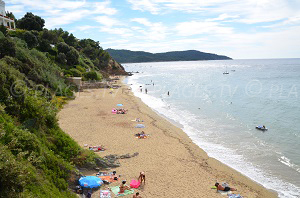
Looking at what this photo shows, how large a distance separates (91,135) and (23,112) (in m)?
9.51

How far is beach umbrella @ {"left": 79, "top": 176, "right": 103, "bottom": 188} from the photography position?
36.5ft

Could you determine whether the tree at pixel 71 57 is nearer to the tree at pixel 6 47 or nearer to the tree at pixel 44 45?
the tree at pixel 44 45

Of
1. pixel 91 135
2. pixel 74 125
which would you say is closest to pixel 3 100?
pixel 91 135

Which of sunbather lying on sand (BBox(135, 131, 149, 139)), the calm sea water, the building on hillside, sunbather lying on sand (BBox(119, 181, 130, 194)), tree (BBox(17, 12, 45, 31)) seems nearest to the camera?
sunbather lying on sand (BBox(119, 181, 130, 194))

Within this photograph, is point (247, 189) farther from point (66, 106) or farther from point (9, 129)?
point (66, 106)

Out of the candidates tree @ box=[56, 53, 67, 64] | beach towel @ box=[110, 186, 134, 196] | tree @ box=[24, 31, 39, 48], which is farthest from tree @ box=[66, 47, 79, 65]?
beach towel @ box=[110, 186, 134, 196]

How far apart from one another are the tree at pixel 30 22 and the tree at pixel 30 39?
12319 millimetres

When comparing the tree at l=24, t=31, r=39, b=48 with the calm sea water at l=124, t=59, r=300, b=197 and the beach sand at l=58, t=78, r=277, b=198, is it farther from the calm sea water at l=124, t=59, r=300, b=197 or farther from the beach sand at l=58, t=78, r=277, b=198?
the calm sea water at l=124, t=59, r=300, b=197

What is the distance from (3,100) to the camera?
1104 centimetres

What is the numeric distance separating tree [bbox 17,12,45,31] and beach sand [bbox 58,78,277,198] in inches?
1524

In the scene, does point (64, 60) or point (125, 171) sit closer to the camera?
point (125, 171)

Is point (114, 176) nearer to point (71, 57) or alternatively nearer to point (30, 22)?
point (71, 57)

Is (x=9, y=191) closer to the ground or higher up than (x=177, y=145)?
higher up

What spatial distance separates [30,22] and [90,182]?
56.5 m
